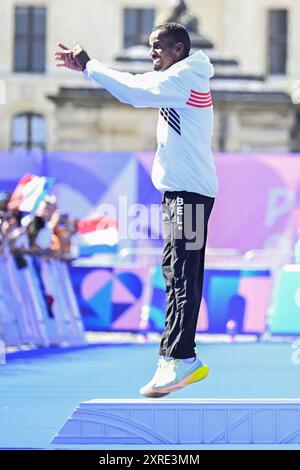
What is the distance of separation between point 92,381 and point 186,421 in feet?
10.8

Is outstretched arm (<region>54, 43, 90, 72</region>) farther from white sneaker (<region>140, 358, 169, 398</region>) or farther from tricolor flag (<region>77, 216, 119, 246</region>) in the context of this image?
tricolor flag (<region>77, 216, 119, 246</region>)

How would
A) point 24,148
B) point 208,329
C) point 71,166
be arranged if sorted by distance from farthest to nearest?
point 24,148, point 71,166, point 208,329

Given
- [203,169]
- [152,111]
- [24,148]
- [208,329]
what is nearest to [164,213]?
[203,169]

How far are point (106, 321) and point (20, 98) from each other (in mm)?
33027

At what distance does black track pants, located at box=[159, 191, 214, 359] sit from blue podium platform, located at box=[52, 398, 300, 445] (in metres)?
0.39

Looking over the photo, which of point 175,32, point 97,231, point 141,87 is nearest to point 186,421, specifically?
point 141,87

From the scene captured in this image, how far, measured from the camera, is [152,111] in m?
31.5

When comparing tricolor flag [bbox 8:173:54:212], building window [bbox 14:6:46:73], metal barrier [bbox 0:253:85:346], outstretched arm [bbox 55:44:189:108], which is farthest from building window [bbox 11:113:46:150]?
outstretched arm [bbox 55:44:189:108]

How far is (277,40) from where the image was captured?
A: 48844 millimetres

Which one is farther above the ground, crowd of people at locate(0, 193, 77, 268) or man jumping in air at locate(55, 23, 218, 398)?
man jumping in air at locate(55, 23, 218, 398)

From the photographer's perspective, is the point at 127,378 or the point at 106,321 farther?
the point at 106,321

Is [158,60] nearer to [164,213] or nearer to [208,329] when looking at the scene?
[164,213]

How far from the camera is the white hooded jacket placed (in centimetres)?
757
